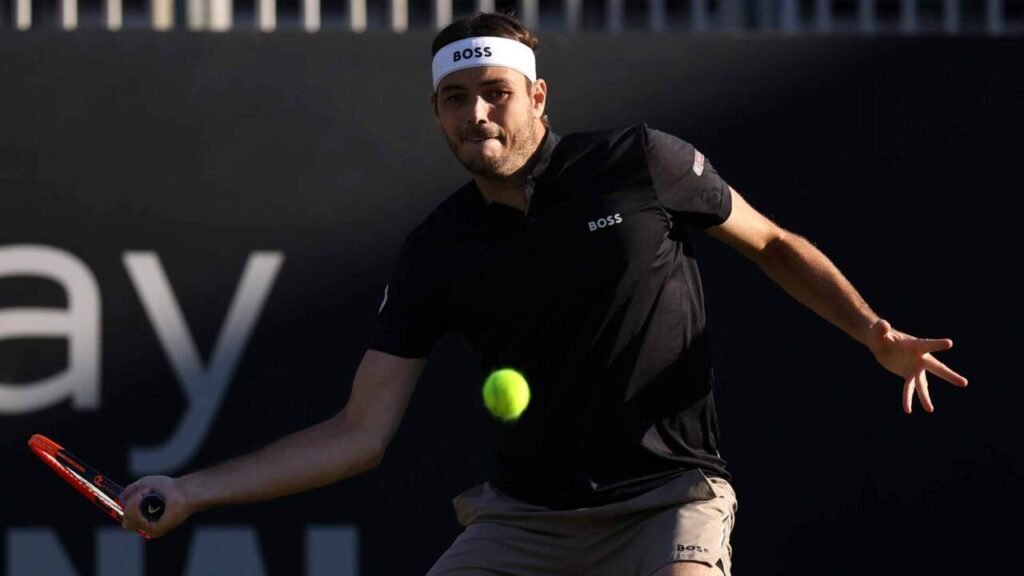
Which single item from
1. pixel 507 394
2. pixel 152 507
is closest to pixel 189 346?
pixel 507 394

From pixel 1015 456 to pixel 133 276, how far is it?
2.98 metres

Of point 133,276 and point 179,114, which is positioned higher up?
point 179,114

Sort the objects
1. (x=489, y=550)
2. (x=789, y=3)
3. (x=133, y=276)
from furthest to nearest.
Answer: (x=789, y=3), (x=133, y=276), (x=489, y=550)

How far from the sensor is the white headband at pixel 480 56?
4.67 metres

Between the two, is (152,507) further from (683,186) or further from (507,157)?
(683,186)

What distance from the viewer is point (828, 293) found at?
457 cm

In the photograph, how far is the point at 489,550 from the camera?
4.52 meters

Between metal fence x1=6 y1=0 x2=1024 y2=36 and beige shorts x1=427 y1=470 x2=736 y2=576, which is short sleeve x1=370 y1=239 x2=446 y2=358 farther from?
metal fence x1=6 y1=0 x2=1024 y2=36

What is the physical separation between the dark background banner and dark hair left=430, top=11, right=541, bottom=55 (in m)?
1.42

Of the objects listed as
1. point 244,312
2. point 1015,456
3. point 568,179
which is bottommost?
point 1015,456

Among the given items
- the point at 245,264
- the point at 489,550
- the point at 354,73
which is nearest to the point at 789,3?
the point at 354,73

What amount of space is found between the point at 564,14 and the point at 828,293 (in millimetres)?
3097

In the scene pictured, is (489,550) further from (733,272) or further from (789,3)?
(789,3)

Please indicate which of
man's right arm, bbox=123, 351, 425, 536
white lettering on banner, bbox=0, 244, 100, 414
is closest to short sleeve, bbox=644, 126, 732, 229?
man's right arm, bbox=123, 351, 425, 536
